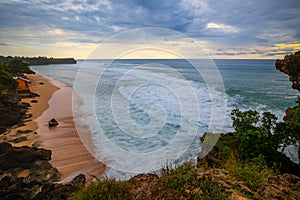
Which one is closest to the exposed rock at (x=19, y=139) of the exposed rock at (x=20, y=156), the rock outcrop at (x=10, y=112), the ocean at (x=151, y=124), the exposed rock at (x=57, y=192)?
the exposed rock at (x=20, y=156)

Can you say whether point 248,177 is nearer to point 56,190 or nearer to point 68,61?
point 56,190

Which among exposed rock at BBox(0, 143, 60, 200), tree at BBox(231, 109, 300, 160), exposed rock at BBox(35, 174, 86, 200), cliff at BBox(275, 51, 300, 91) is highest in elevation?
cliff at BBox(275, 51, 300, 91)

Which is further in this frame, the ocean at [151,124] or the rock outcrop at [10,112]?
the rock outcrop at [10,112]

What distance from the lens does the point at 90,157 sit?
13.7 meters

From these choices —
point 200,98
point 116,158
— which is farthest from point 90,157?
point 200,98

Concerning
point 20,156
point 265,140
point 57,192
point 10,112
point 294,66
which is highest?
point 294,66

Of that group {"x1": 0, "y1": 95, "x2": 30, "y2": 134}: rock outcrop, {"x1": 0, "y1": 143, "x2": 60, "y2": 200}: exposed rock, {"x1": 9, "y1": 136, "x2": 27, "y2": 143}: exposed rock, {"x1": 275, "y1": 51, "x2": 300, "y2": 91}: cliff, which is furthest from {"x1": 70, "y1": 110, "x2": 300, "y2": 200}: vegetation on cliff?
{"x1": 0, "y1": 95, "x2": 30, "y2": 134}: rock outcrop

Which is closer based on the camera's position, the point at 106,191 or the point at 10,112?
the point at 106,191

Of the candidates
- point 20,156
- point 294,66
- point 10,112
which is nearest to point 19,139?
point 20,156

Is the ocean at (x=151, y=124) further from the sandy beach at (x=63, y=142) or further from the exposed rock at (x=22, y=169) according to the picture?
the exposed rock at (x=22, y=169)

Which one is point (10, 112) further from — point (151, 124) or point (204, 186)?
point (204, 186)

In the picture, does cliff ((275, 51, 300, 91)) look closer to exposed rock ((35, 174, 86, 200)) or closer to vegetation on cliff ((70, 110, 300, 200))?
vegetation on cliff ((70, 110, 300, 200))

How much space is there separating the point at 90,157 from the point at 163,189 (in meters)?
10.0

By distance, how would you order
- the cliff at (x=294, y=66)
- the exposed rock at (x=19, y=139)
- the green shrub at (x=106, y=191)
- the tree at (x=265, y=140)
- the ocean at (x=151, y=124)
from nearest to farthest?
the green shrub at (x=106, y=191) → the tree at (x=265, y=140) → the ocean at (x=151, y=124) → the cliff at (x=294, y=66) → the exposed rock at (x=19, y=139)
